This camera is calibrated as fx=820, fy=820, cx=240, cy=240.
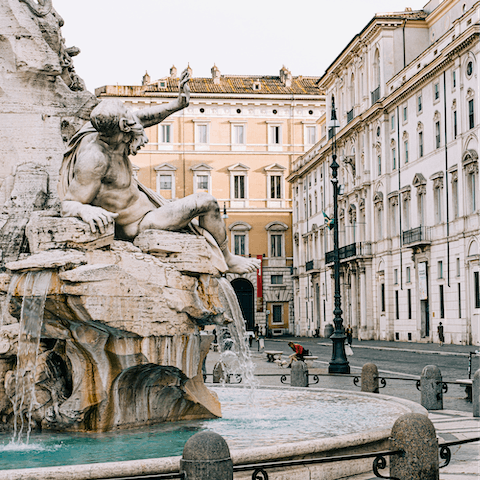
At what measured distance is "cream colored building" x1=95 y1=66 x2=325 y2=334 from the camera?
60.2m

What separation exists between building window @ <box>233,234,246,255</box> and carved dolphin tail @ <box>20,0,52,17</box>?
51731 millimetres

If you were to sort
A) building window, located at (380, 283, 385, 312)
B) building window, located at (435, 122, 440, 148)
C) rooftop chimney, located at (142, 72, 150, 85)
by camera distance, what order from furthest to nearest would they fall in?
rooftop chimney, located at (142, 72, 150, 85) → building window, located at (380, 283, 385, 312) → building window, located at (435, 122, 440, 148)

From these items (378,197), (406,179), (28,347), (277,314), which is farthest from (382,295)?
(28,347)

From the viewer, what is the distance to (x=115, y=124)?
652 centimetres

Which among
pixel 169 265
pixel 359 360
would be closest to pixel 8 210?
pixel 169 265

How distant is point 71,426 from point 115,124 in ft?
7.86

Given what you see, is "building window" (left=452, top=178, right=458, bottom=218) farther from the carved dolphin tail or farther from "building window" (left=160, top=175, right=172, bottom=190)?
"building window" (left=160, top=175, right=172, bottom=190)

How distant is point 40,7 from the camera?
8.38m

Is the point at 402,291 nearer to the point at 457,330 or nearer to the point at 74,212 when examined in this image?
the point at 457,330

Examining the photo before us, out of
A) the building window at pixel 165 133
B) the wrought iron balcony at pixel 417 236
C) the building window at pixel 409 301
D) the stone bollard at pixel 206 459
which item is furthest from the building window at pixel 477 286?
the building window at pixel 165 133

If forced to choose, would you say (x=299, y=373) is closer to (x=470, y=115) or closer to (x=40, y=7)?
(x=40, y=7)

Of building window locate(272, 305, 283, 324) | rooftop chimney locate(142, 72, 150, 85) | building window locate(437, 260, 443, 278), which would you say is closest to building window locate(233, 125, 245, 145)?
rooftop chimney locate(142, 72, 150, 85)

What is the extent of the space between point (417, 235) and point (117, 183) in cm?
3120

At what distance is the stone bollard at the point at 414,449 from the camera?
5078 millimetres
